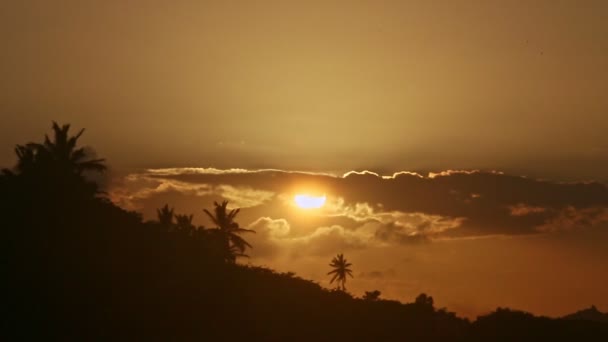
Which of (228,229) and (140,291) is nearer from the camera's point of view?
(140,291)

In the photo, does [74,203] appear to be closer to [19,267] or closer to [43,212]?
[43,212]

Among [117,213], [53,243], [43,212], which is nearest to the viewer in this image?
[53,243]

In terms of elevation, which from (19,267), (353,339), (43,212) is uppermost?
(43,212)

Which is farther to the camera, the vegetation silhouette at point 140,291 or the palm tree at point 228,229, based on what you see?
the palm tree at point 228,229

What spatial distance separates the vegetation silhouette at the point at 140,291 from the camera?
32688 millimetres

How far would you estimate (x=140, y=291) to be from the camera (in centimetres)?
3669

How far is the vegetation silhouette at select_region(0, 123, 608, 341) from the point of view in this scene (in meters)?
32.7

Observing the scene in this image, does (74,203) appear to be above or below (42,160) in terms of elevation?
below

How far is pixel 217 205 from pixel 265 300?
34.9 meters

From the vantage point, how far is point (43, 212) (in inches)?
1715

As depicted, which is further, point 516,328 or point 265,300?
point 516,328

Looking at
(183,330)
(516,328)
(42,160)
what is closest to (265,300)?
(183,330)

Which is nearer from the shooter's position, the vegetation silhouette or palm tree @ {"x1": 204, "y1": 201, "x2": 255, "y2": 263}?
the vegetation silhouette

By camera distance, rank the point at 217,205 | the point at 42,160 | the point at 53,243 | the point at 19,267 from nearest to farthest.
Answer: the point at 19,267 < the point at 53,243 < the point at 42,160 < the point at 217,205
